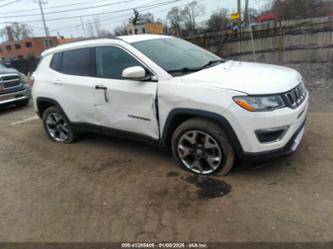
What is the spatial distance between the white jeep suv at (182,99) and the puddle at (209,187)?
0.12 meters

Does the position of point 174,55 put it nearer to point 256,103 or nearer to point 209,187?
point 256,103

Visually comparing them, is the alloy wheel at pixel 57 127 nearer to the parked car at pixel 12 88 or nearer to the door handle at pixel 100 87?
the door handle at pixel 100 87

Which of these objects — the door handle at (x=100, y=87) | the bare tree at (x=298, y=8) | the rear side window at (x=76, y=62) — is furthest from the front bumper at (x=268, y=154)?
the bare tree at (x=298, y=8)

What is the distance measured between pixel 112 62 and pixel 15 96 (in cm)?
593

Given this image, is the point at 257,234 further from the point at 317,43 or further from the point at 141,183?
the point at 317,43

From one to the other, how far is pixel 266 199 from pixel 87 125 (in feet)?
9.44

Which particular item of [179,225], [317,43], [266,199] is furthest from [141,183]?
[317,43]

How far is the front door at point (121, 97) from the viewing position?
3365 millimetres

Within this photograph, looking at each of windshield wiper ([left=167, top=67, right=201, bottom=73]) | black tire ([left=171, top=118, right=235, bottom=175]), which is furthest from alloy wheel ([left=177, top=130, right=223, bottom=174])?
windshield wiper ([left=167, top=67, right=201, bottom=73])

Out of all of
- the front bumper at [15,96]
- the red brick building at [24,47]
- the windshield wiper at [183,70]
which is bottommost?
the front bumper at [15,96]

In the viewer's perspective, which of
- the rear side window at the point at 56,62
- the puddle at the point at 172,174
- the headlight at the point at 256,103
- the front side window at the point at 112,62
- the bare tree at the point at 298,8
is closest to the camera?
the headlight at the point at 256,103

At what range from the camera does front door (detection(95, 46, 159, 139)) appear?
3365 mm

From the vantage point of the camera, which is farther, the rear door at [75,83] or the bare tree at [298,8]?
the bare tree at [298,8]

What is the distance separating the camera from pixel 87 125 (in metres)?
4.26
